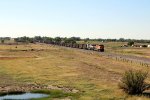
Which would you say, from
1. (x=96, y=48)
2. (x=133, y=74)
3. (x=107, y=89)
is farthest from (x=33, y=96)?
(x=96, y=48)

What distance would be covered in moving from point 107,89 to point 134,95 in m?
4.41

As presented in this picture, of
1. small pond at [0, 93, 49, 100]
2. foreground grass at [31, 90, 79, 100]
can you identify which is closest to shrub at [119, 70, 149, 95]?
foreground grass at [31, 90, 79, 100]

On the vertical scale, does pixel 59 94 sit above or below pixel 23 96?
above

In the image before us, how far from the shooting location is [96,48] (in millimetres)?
134000

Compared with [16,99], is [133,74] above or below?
above

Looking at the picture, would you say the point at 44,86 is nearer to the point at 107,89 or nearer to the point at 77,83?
the point at 77,83

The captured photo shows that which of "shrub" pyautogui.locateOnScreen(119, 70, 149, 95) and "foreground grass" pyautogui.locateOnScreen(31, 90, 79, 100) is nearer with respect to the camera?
"foreground grass" pyautogui.locateOnScreen(31, 90, 79, 100)

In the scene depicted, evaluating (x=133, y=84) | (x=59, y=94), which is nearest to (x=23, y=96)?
(x=59, y=94)

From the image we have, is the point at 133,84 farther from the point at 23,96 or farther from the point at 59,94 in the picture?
the point at 23,96

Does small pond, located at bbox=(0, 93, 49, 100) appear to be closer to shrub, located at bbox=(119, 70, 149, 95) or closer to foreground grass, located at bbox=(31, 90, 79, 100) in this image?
foreground grass, located at bbox=(31, 90, 79, 100)

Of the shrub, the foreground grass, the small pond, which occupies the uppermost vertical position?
the shrub

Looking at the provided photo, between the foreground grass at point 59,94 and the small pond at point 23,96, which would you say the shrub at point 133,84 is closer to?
the foreground grass at point 59,94

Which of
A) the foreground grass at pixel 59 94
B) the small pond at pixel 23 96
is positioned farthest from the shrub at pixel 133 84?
the small pond at pixel 23 96

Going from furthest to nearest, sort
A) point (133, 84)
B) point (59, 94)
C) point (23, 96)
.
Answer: point (59, 94)
point (23, 96)
point (133, 84)
